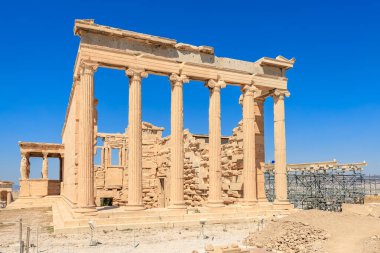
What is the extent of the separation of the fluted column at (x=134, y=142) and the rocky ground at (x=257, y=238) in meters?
2.44

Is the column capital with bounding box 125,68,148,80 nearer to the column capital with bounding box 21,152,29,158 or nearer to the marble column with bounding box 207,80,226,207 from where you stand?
the marble column with bounding box 207,80,226,207

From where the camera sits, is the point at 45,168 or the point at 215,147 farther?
the point at 45,168

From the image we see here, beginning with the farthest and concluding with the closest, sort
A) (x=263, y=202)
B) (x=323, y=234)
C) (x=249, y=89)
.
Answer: (x=263, y=202)
(x=249, y=89)
(x=323, y=234)

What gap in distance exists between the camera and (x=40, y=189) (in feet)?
121

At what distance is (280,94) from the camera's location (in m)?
24.4

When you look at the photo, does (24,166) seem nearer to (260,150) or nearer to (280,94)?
(260,150)


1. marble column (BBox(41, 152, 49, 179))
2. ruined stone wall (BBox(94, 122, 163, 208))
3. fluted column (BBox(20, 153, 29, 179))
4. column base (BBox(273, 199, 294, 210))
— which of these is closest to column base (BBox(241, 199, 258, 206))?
column base (BBox(273, 199, 294, 210))

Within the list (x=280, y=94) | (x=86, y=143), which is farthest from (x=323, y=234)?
(x=280, y=94)

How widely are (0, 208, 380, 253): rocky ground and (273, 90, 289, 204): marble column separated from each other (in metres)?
7.46

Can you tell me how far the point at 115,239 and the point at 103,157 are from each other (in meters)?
25.9

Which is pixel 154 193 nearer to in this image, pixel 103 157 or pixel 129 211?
pixel 103 157

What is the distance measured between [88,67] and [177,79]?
501cm

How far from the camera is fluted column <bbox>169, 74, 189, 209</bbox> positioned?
1973 cm

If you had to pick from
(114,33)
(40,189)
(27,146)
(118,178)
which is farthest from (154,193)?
(114,33)
